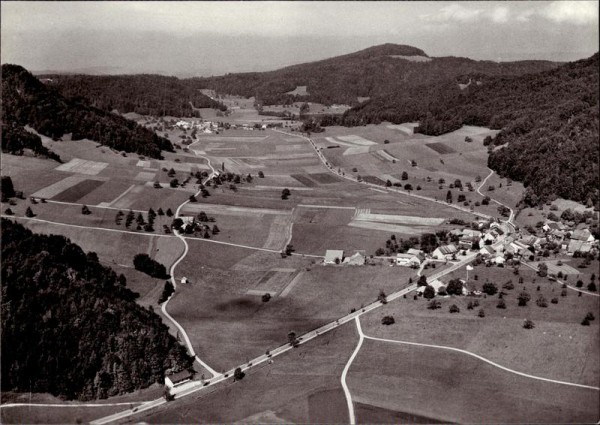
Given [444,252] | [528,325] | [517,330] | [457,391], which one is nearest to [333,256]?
[444,252]

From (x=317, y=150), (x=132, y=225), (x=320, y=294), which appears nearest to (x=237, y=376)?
(x=320, y=294)

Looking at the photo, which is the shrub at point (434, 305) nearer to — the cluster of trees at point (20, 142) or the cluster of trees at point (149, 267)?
the cluster of trees at point (149, 267)

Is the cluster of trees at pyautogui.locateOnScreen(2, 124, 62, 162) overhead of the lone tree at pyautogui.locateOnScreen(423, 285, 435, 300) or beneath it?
overhead

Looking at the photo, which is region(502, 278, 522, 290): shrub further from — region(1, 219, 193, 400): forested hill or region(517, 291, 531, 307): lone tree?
region(1, 219, 193, 400): forested hill

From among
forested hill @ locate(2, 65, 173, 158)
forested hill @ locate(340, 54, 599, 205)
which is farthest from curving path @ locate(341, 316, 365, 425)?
forested hill @ locate(2, 65, 173, 158)

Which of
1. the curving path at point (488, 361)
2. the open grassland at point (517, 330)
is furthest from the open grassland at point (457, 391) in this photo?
the open grassland at point (517, 330)

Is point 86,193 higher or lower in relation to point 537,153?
lower

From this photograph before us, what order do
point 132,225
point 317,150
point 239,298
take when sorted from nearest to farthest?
point 239,298 → point 132,225 → point 317,150

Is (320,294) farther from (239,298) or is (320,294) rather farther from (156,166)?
(156,166)
